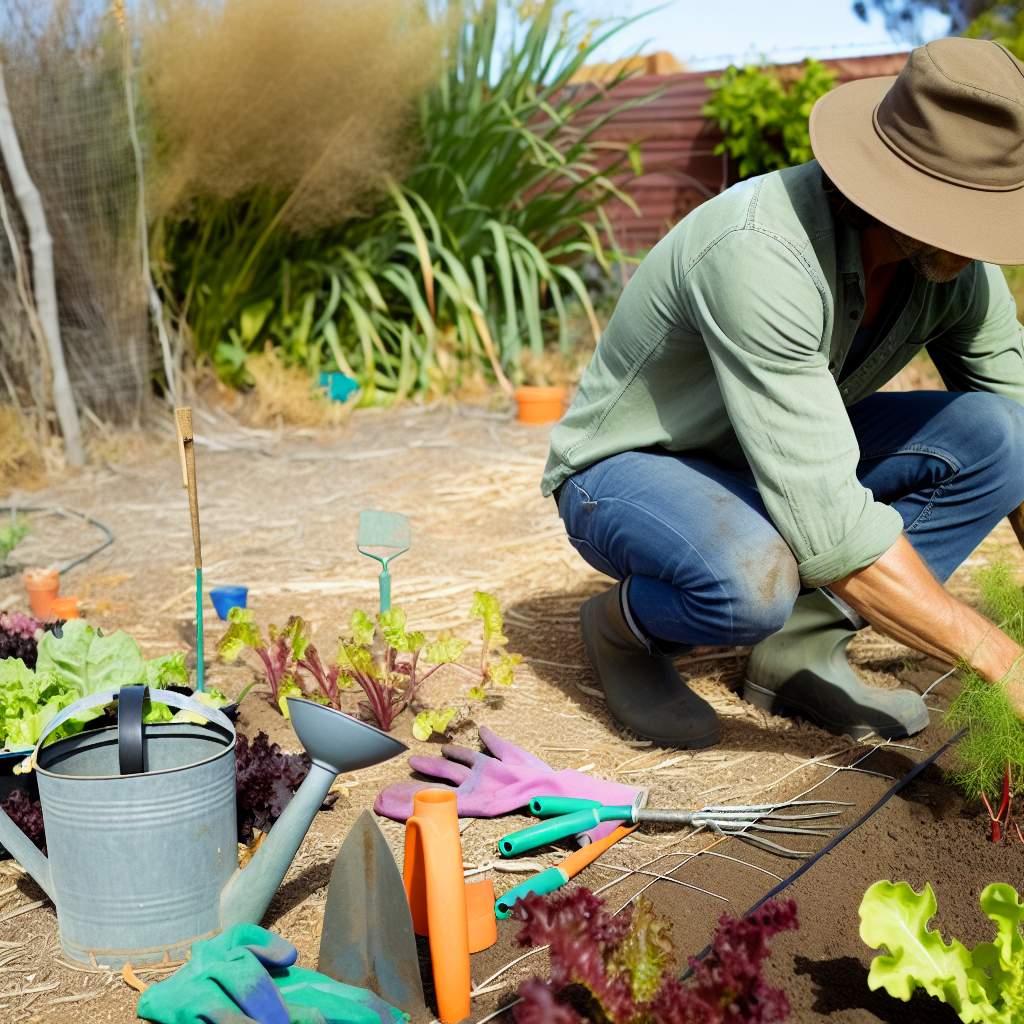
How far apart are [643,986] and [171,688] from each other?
3.41 ft

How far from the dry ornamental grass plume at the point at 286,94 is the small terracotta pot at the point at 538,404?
1.35 metres

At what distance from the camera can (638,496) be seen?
7.61 feet

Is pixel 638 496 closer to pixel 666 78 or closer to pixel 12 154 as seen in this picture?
pixel 12 154

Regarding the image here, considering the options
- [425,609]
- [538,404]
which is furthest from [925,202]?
[538,404]

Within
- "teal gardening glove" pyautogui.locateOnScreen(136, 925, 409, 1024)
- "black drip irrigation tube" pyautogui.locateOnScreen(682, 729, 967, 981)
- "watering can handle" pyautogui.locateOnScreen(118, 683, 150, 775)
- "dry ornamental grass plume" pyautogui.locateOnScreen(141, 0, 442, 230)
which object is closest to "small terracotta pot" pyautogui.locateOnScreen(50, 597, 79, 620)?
"watering can handle" pyautogui.locateOnScreen(118, 683, 150, 775)

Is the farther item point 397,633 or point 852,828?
point 397,633

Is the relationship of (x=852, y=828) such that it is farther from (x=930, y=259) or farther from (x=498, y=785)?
(x=930, y=259)

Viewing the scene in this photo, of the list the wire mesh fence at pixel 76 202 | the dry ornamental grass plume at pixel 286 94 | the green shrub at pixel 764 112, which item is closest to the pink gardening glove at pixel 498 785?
the wire mesh fence at pixel 76 202

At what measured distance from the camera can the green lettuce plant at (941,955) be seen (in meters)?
1.42

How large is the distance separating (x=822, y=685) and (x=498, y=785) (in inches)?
32.3

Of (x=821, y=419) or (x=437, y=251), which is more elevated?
(x=821, y=419)

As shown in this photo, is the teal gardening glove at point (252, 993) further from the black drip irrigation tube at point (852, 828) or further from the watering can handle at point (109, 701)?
the black drip irrigation tube at point (852, 828)

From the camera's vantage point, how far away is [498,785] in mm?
2170

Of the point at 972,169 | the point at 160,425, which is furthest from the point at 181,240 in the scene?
the point at 972,169
